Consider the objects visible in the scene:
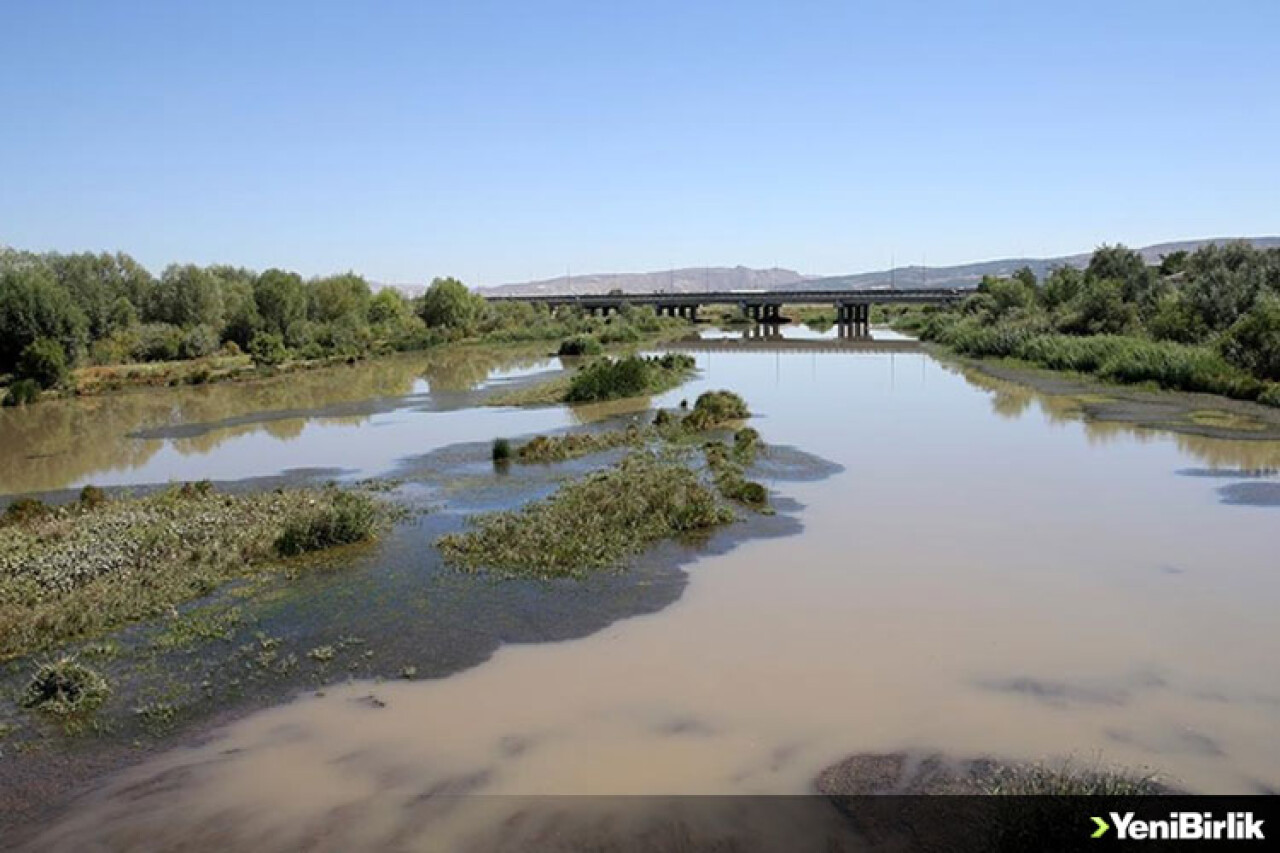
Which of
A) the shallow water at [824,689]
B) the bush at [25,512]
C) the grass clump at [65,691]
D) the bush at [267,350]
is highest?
the bush at [267,350]

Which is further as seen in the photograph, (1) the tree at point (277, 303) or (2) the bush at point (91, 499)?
(1) the tree at point (277, 303)

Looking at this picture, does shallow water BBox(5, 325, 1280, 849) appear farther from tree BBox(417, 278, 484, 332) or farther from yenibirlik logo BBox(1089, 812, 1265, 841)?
tree BBox(417, 278, 484, 332)

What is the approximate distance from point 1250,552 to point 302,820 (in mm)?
13419

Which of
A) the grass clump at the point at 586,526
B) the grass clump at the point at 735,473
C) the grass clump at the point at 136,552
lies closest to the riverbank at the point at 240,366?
the grass clump at the point at 136,552

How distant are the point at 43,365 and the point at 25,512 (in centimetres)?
2921

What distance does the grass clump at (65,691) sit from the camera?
9.27m

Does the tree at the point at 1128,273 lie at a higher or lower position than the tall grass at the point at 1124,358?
higher

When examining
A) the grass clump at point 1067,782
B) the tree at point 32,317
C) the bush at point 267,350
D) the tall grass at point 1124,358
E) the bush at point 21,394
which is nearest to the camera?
the grass clump at point 1067,782

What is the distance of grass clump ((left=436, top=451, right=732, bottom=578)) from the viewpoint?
13.8 m

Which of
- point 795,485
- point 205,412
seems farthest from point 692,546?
point 205,412

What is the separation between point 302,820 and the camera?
7.54 meters

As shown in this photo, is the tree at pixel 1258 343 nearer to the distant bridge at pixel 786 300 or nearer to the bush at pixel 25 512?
the bush at pixel 25 512

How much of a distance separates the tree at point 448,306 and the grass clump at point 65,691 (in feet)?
248

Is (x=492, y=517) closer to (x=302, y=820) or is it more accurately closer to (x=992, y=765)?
(x=302, y=820)
